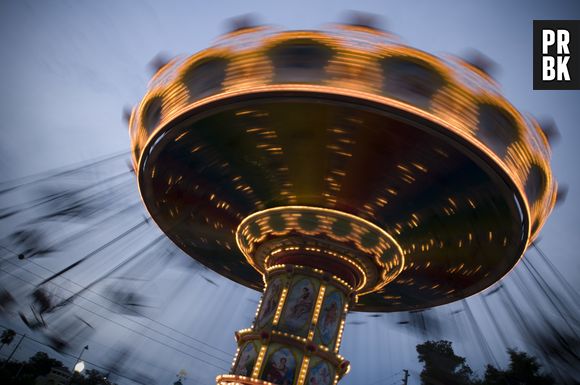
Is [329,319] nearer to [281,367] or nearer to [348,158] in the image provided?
[281,367]

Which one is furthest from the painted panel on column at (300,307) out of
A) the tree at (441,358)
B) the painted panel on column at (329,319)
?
the tree at (441,358)

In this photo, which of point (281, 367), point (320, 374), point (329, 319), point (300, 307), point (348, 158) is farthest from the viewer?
point (329, 319)

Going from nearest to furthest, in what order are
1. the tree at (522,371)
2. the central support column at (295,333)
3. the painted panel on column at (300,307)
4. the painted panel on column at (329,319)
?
1. the central support column at (295,333)
2. the painted panel on column at (300,307)
3. the painted panel on column at (329,319)
4. the tree at (522,371)

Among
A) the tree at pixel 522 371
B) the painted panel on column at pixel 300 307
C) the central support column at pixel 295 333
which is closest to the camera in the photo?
the central support column at pixel 295 333

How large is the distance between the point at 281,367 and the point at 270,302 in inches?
82.4

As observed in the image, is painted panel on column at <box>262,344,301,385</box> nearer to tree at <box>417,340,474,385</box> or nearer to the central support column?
the central support column

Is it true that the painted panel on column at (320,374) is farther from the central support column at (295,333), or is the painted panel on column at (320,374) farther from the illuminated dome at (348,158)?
the illuminated dome at (348,158)

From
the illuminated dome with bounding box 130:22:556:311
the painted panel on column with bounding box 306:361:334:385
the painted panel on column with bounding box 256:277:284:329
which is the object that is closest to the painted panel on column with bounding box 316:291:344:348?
the painted panel on column with bounding box 306:361:334:385

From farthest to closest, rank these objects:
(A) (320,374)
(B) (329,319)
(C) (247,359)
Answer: (B) (329,319), (C) (247,359), (A) (320,374)

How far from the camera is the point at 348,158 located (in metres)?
11.7

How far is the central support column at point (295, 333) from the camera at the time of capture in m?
12.9

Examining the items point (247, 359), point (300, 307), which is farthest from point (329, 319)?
point (247, 359)

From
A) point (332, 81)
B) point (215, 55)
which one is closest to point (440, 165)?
point (332, 81)

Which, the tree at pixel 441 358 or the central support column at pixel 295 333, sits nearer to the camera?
the central support column at pixel 295 333
